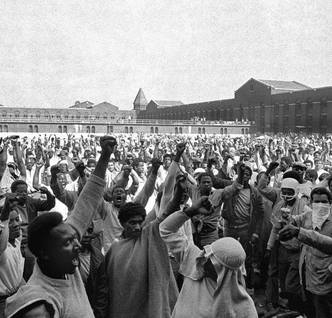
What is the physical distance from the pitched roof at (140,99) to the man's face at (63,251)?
105 m

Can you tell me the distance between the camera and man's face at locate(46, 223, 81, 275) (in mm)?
1829

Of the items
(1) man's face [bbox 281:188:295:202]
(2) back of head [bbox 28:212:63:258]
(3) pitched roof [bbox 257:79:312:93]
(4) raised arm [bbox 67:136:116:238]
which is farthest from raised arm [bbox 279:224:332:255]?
(3) pitched roof [bbox 257:79:312:93]

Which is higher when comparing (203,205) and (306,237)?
(203,205)

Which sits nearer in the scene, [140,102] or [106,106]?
[106,106]

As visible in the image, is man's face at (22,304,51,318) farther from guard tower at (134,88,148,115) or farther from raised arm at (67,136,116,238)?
guard tower at (134,88,148,115)

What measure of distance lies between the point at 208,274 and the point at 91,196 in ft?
2.72

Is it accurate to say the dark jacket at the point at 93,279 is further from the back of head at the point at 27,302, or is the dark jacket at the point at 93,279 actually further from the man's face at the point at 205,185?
the man's face at the point at 205,185

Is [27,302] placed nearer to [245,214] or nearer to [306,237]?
[306,237]

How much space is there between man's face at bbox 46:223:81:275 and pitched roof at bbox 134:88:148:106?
105m

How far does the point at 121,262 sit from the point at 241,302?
3.09ft

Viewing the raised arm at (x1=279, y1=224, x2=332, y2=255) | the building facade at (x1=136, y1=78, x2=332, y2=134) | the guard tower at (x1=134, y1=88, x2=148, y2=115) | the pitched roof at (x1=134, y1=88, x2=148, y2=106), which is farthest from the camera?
the pitched roof at (x1=134, y1=88, x2=148, y2=106)

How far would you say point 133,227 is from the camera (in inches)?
119

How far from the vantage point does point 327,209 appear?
388 centimetres

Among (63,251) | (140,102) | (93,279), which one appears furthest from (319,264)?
(140,102)
